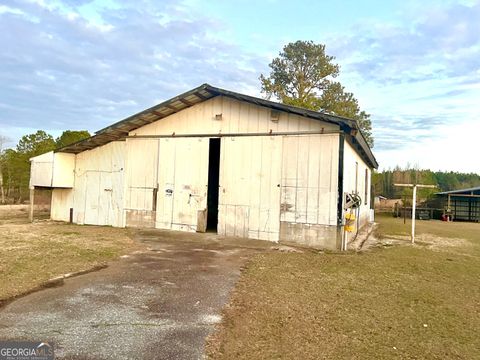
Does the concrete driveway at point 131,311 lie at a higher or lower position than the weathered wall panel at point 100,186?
lower

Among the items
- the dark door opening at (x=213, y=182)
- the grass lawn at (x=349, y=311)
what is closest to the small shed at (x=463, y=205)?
the dark door opening at (x=213, y=182)

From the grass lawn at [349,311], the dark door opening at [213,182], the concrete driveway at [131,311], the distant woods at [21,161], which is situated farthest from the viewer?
the distant woods at [21,161]

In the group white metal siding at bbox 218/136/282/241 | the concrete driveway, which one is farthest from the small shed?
the concrete driveway

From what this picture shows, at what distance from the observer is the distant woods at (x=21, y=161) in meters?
24.2

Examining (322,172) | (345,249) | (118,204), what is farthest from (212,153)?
(345,249)

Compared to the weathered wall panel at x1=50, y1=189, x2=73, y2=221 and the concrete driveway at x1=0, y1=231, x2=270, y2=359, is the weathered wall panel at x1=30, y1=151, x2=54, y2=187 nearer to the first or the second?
the weathered wall panel at x1=50, y1=189, x2=73, y2=221

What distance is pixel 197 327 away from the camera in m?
3.89

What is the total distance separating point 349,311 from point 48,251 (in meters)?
6.11

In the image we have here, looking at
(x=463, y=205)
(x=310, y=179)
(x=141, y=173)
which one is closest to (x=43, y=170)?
(x=141, y=173)

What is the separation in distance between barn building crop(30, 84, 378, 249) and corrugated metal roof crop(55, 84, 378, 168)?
33mm

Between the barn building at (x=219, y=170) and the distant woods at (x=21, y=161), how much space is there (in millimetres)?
12532

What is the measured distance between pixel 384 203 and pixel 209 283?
1391 inches

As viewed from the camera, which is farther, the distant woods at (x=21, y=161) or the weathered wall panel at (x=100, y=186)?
the distant woods at (x=21, y=161)

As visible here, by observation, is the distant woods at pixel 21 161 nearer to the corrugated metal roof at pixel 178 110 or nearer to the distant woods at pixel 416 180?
the corrugated metal roof at pixel 178 110
